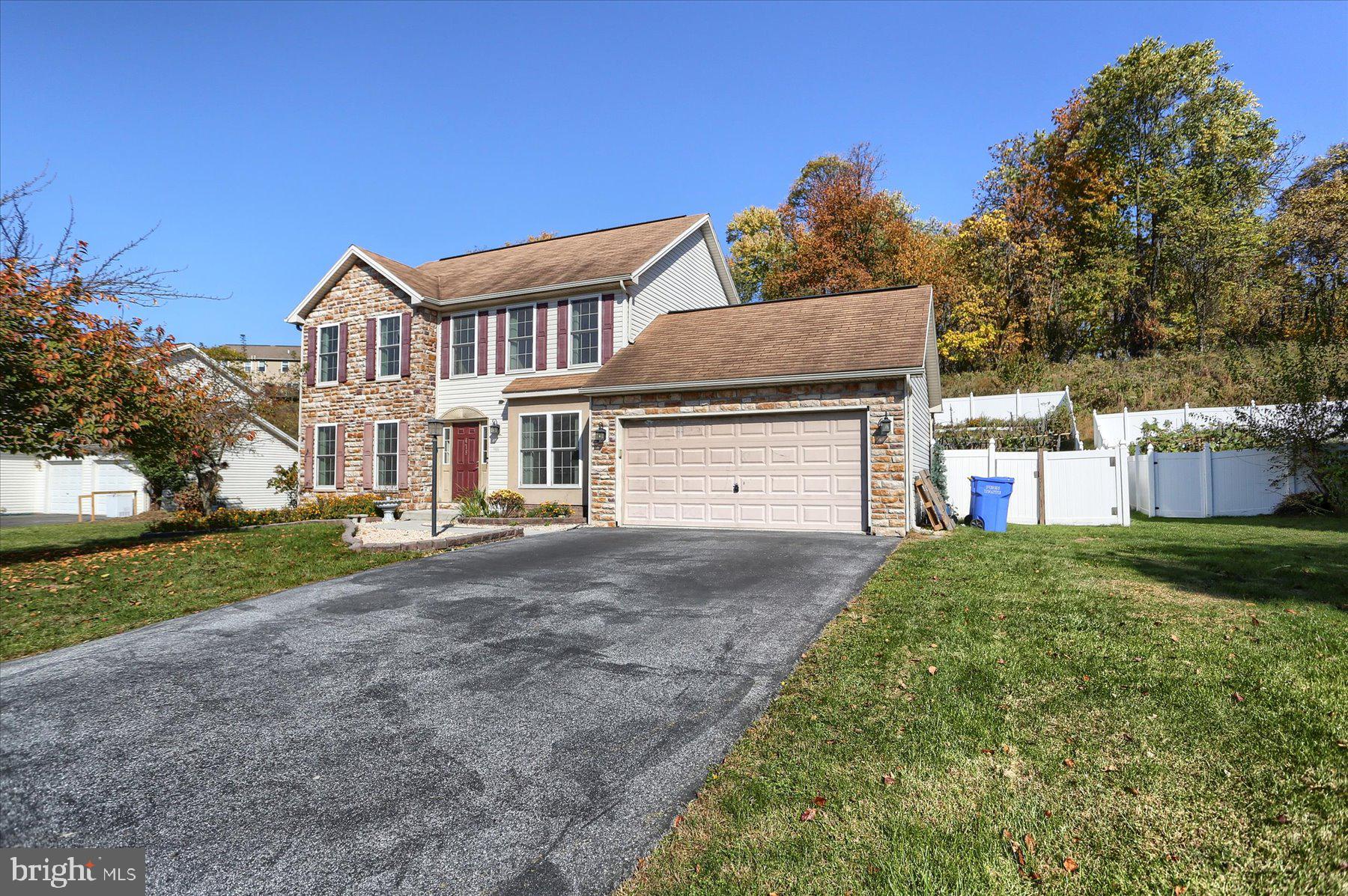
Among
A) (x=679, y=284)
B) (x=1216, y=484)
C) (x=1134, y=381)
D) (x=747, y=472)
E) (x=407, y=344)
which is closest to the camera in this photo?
(x=747, y=472)

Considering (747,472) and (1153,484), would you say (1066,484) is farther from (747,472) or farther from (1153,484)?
(747,472)

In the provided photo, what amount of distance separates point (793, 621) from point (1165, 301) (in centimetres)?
3179

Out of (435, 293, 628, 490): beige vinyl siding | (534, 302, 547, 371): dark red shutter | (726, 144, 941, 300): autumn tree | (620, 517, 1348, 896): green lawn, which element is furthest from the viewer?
(726, 144, 941, 300): autumn tree

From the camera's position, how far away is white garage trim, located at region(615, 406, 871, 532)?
1196 cm

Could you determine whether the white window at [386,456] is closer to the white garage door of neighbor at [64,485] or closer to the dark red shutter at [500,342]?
the dark red shutter at [500,342]

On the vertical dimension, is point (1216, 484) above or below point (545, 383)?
below

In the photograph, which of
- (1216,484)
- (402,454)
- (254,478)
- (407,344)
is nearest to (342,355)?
(407,344)

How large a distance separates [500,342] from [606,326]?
10.4 ft

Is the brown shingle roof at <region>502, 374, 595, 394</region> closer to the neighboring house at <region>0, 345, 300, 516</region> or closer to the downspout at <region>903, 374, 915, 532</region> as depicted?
the downspout at <region>903, 374, 915, 532</region>

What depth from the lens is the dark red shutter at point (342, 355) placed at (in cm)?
1925

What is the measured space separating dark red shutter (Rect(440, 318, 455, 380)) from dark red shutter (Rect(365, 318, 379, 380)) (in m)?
1.92

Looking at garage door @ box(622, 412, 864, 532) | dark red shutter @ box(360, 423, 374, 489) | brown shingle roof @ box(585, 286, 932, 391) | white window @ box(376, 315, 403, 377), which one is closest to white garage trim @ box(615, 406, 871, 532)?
garage door @ box(622, 412, 864, 532)


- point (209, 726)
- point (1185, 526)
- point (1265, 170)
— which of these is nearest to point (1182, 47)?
point (1265, 170)

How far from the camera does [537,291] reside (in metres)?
16.8
